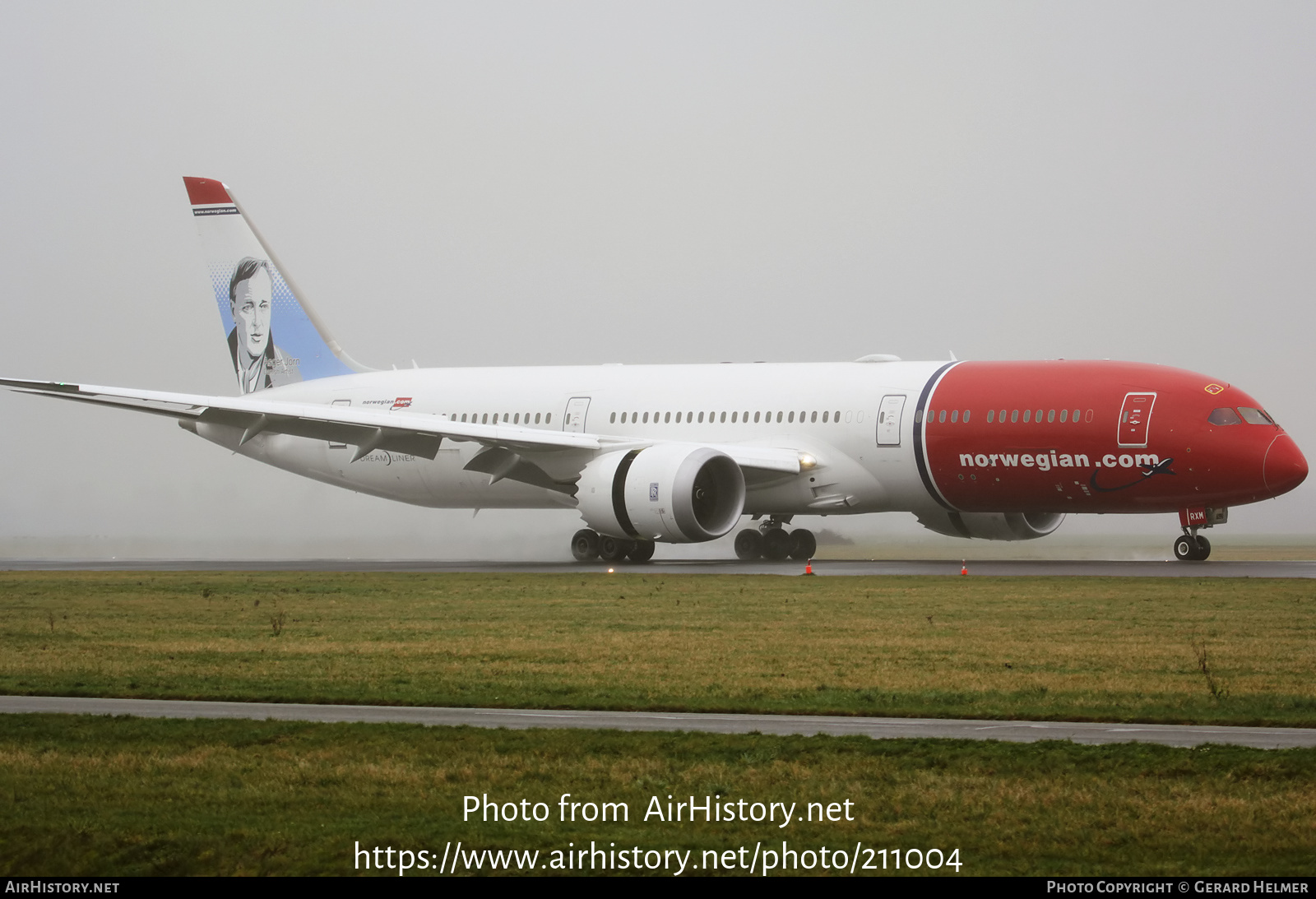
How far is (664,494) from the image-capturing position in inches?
1208

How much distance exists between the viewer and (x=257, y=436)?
4172 centimetres

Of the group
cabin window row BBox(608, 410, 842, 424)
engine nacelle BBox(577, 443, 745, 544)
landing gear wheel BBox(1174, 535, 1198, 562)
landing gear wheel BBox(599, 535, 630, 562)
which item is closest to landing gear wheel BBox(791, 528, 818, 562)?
cabin window row BBox(608, 410, 842, 424)

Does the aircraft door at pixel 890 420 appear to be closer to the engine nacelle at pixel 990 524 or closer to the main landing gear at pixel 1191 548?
the engine nacelle at pixel 990 524

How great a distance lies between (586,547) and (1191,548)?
12.6m

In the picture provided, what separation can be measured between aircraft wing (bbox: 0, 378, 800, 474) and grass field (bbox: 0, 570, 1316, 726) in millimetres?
6491

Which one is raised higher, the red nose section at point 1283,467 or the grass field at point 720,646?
the red nose section at point 1283,467

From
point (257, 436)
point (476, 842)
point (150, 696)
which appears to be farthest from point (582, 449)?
point (476, 842)

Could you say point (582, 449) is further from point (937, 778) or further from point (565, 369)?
point (937, 778)

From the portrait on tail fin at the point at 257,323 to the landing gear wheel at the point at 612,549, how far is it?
11.7 metres

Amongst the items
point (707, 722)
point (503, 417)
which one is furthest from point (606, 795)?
point (503, 417)

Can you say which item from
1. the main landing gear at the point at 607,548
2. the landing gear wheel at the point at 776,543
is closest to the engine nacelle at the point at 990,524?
the landing gear wheel at the point at 776,543

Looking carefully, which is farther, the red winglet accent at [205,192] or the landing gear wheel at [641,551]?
the red winglet accent at [205,192]

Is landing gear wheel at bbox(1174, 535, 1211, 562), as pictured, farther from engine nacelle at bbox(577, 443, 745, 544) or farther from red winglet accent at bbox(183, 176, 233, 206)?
red winglet accent at bbox(183, 176, 233, 206)

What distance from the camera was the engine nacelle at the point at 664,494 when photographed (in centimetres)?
3072
